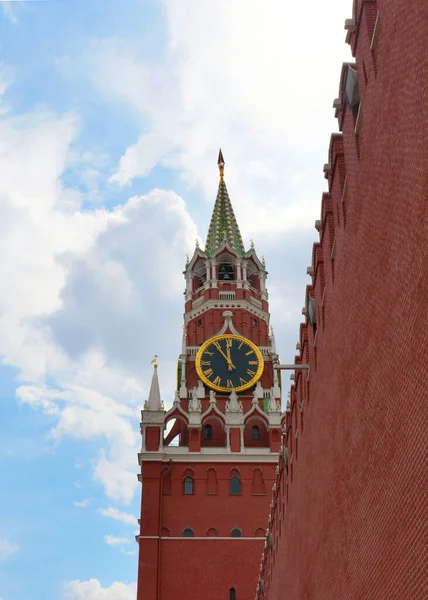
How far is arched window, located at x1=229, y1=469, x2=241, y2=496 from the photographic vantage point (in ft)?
170

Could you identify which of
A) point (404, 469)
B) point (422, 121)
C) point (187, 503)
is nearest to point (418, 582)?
point (404, 469)

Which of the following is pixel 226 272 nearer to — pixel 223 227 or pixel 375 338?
pixel 223 227

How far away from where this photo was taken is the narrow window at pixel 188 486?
169 feet

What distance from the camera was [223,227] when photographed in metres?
68.8

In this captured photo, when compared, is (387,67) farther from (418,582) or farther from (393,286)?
(418,582)

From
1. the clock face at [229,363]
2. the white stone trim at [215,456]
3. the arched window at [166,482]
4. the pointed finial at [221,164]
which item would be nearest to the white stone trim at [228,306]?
the clock face at [229,363]

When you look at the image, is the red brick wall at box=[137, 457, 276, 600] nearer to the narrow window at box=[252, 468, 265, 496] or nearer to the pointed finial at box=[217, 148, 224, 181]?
the narrow window at box=[252, 468, 265, 496]

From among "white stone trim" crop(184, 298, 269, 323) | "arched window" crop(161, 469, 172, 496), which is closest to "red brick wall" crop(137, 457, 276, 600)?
"arched window" crop(161, 469, 172, 496)

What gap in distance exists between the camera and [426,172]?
10.6m

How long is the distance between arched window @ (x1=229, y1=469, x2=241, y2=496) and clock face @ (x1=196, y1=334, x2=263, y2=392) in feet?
20.4

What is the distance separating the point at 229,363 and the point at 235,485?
9122 millimetres

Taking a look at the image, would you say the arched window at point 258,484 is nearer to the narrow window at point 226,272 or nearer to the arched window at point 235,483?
the arched window at point 235,483

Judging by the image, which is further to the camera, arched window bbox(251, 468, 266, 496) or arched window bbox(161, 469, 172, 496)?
arched window bbox(251, 468, 266, 496)

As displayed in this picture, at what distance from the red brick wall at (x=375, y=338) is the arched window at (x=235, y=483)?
103 feet
